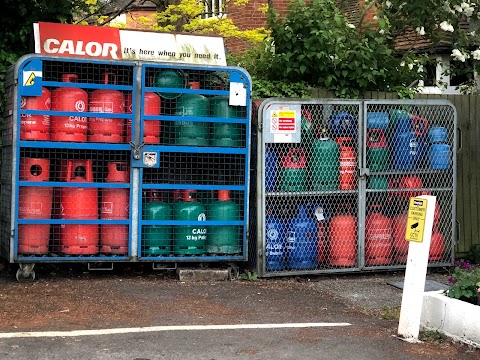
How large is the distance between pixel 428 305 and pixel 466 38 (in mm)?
6437

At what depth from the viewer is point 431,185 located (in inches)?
374

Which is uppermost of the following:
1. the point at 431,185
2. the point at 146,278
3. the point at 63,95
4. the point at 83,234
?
the point at 63,95

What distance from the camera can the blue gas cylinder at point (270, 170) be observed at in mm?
8820

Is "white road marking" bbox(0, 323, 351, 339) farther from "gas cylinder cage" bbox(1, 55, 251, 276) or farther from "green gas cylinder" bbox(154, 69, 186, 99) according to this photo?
"green gas cylinder" bbox(154, 69, 186, 99)

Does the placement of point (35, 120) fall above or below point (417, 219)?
above

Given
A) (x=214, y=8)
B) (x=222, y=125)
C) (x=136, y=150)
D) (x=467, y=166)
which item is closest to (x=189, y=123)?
(x=222, y=125)

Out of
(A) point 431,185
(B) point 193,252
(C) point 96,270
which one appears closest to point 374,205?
(A) point 431,185

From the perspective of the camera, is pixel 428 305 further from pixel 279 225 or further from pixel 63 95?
pixel 63 95

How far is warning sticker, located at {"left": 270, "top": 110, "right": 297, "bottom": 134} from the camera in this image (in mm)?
8781

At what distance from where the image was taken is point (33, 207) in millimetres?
8078

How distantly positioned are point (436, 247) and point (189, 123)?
3.76 m

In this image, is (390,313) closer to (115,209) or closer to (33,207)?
(115,209)

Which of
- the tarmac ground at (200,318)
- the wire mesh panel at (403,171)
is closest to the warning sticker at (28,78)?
the tarmac ground at (200,318)

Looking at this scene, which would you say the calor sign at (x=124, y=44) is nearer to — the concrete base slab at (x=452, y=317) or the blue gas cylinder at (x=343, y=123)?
the blue gas cylinder at (x=343, y=123)
